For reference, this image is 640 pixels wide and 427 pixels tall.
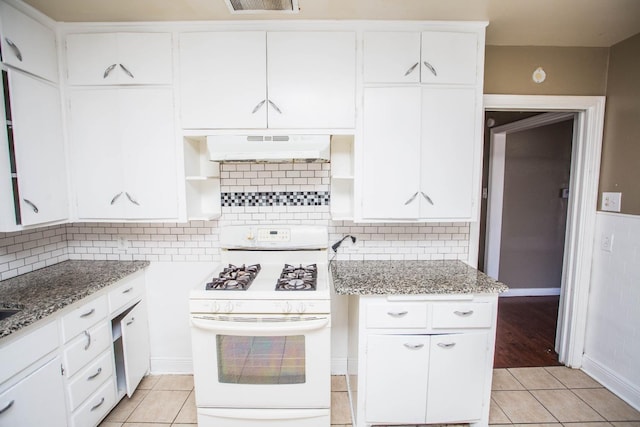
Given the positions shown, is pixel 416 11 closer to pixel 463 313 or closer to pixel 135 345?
pixel 463 313

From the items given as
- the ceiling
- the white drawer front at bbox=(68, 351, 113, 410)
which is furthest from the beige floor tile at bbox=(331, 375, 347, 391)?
the ceiling

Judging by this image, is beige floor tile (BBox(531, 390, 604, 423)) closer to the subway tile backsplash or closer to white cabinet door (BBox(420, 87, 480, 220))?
the subway tile backsplash

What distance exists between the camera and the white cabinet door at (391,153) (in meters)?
1.85

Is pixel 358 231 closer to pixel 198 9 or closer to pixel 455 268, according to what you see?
pixel 455 268

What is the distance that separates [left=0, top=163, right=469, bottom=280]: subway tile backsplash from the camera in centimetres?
222

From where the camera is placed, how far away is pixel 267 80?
184 centimetres

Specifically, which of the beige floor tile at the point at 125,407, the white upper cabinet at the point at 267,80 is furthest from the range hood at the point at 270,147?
the beige floor tile at the point at 125,407

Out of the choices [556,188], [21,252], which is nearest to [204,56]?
[21,252]

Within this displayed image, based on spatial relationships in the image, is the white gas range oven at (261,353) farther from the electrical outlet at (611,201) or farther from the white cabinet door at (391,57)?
the electrical outlet at (611,201)

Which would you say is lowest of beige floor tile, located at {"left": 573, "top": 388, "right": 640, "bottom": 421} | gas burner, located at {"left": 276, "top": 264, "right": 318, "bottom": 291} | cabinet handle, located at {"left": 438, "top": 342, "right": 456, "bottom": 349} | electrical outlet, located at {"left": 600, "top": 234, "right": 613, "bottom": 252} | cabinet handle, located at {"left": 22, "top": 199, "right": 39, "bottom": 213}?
beige floor tile, located at {"left": 573, "top": 388, "right": 640, "bottom": 421}

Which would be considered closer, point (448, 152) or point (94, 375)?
point (94, 375)

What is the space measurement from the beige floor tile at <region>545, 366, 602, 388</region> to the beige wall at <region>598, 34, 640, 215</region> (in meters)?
1.27

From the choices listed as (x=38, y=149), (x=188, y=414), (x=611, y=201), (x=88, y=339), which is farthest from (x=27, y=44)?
(x=611, y=201)

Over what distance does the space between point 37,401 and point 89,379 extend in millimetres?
311
